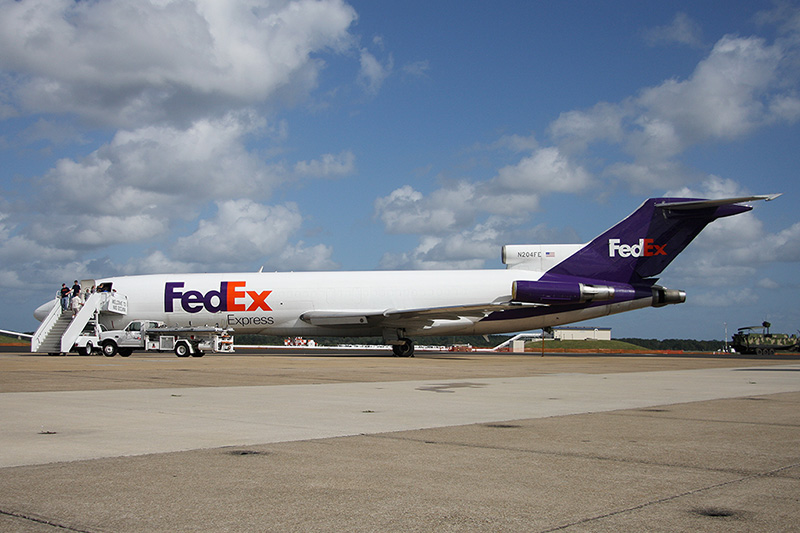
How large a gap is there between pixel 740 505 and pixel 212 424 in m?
5.82

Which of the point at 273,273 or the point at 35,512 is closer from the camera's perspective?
the point at 35,512

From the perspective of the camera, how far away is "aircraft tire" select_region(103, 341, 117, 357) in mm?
33062

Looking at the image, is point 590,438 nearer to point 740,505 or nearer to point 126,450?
point 740,505

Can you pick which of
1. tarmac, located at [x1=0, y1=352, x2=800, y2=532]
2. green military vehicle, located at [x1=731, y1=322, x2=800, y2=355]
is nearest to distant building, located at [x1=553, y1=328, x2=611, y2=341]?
green military vehicle, located at [x1=731, y1=322, x2=800, y2=355]

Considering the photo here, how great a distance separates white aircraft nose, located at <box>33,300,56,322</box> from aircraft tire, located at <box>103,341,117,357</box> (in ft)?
27.0

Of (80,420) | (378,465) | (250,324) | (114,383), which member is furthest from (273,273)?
(378,465)

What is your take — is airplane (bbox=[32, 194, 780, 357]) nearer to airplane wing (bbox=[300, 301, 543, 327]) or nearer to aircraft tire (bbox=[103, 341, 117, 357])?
airplane wing (bbox=[300, 301, 543, 327])

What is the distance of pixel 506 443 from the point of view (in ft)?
23.5

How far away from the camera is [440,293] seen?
1503 inches

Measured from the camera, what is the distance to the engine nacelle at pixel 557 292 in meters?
36.3

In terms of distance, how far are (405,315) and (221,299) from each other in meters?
9.98

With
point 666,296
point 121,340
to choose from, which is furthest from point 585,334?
point 121,340

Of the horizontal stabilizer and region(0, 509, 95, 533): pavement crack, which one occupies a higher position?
the horizontal stabilizer

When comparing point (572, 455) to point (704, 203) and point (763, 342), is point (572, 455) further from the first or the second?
point (763, 342)
